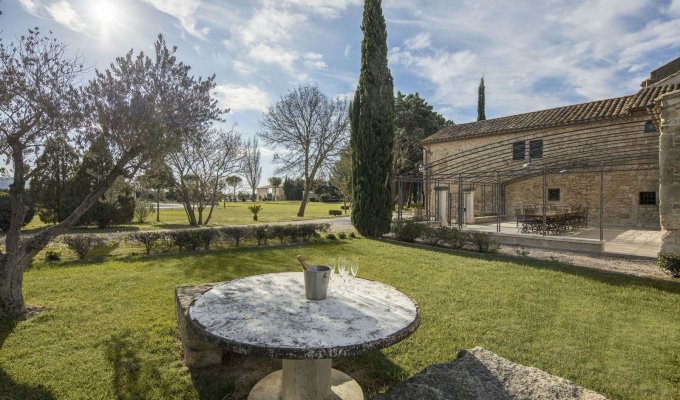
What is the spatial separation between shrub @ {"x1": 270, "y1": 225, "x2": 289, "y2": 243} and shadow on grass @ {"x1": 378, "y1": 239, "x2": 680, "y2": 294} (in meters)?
5.31

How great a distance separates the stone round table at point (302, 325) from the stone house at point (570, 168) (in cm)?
1055

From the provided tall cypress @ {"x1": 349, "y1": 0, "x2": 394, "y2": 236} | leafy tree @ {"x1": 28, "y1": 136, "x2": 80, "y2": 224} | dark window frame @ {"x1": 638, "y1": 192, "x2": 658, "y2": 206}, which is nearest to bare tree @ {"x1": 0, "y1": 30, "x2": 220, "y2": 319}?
tall cypress @ {"x1": 349, "y1": 0, "x2": 394, "y2": 236}

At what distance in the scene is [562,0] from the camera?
8.54 meters

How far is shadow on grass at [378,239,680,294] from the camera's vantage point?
20.3 feet

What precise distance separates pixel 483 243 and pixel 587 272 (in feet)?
9.11

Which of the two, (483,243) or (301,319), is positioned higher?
(301,319)

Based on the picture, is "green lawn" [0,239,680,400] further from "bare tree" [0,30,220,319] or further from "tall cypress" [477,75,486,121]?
"tall cypress" [477,75,486,121]

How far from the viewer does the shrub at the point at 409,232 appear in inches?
460

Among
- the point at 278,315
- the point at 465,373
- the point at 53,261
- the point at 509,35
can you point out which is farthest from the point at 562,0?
the point at 53,261

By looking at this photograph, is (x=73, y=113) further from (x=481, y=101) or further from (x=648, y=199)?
(x=481, y=101)

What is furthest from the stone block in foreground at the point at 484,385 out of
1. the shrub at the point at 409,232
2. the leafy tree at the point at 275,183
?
the leafy tree at the point at 275,183

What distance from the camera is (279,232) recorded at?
1144cm

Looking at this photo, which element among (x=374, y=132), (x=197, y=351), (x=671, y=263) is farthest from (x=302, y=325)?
(x=374, y=132)

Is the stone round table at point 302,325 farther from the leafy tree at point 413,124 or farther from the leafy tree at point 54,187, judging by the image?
the leafy tree at point 413,124
